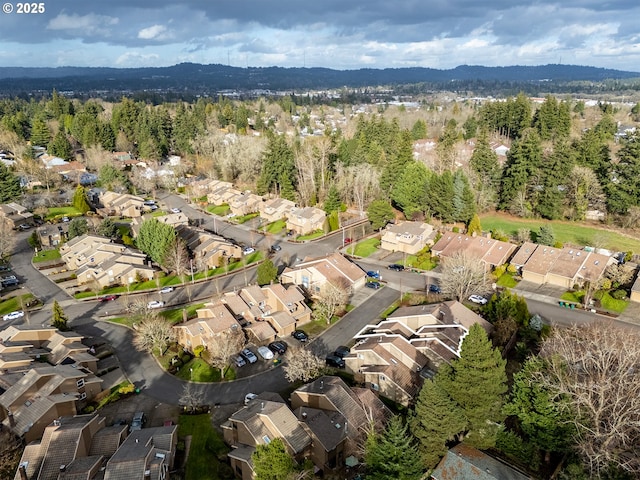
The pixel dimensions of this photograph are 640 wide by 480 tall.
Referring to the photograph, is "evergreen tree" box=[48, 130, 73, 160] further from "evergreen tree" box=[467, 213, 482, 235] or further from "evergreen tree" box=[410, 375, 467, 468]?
"evergreen tree" box=[410, 375, 467, 468]

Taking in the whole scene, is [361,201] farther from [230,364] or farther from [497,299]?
[230,364]

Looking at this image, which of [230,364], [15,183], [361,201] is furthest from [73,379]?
[15,183]

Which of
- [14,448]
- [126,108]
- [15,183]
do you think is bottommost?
[14,448]

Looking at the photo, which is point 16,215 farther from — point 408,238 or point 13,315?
point 408,238

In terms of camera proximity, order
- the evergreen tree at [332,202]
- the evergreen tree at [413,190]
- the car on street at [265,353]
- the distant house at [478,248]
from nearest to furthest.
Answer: the car on street at [265,353], the distant house at [478,248], the evergreen tree at [413,190], the evergreen tree at [332,202]

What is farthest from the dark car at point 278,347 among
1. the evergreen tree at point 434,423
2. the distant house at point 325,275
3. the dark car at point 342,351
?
the evergreen tree at point 434,423

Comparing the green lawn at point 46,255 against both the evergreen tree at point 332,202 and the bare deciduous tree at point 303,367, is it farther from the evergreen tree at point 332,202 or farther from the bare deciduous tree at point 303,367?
the bare deciduous tree at point 303,367

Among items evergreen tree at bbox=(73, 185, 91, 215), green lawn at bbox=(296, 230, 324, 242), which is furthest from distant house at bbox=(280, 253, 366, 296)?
evergreen tree at bbox=(73, 185, 91, 215)
